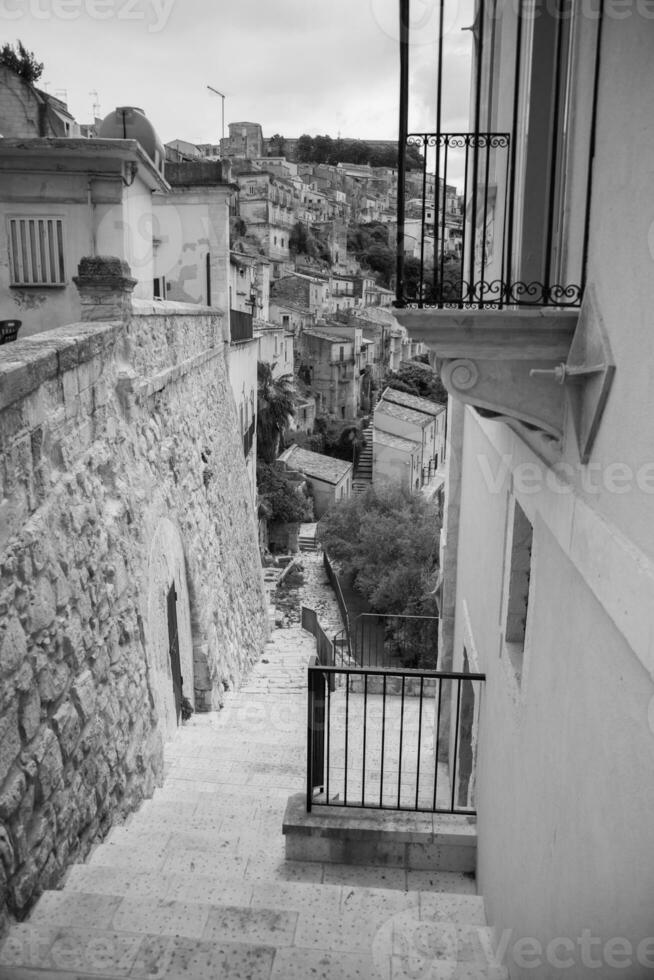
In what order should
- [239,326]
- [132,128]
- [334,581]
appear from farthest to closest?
[334,581], [239,326], [132,128]

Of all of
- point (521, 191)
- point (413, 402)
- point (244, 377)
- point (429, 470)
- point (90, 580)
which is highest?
point (521, 191)

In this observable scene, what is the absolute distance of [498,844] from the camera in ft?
14.4

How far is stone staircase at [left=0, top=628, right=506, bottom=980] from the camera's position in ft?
10.8

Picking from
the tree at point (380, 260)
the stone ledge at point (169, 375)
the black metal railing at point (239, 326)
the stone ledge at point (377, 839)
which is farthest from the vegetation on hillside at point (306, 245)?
the stone ledge at point (377, 839)

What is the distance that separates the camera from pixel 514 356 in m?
3.12

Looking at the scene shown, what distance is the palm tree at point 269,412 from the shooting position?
33.5 metres

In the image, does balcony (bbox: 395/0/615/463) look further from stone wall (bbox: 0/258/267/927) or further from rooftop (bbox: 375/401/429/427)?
rooftop (bbox: 375/401/429/427)

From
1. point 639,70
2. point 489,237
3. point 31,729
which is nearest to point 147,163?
point 489,237

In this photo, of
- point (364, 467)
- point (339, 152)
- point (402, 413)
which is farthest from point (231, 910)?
point (339, 152)

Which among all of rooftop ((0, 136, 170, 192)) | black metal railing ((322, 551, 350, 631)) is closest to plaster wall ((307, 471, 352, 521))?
black metal railing ((322, 551, 350, 631))

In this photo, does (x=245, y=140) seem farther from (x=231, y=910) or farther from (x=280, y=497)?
(x=231, y=910)

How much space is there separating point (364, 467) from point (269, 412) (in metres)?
11.2

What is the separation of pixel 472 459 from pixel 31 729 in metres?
4.82

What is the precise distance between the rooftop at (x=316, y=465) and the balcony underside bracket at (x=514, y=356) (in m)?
31.5
